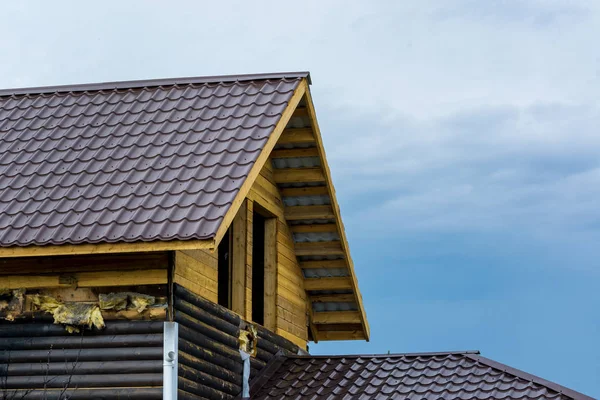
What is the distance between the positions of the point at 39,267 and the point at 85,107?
3.16 metres

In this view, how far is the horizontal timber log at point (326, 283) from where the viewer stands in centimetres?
1698

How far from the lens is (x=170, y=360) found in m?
11.7

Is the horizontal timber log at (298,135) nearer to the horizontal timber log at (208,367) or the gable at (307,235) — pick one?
the gable at (307,235)

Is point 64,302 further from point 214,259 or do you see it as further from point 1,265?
point 214,259

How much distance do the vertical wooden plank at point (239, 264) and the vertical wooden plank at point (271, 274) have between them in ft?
3.97

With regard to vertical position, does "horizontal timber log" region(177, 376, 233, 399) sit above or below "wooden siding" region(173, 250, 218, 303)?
below

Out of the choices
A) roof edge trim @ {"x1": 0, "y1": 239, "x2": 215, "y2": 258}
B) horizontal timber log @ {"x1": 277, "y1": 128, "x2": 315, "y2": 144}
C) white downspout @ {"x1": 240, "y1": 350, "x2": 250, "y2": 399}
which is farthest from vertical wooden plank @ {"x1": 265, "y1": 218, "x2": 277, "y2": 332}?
roof edge trim @ {"x1": 0, "y1": 239, "x2": 215, "y2": 258}

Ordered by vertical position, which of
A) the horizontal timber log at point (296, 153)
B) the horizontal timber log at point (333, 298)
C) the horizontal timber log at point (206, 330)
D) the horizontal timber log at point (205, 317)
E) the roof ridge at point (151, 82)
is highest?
the roof ridge at point (151, 82)

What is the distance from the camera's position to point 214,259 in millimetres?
13586

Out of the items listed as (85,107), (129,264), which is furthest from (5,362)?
(85,107)

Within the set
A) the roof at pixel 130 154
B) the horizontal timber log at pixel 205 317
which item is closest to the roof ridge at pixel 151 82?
the roof at pixel 130 154

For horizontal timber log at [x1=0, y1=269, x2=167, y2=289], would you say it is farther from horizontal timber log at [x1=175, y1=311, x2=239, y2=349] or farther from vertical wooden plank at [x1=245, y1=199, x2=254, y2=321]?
vertical wooden plank at [x1=245, y1=199, x2=254, y2=321]

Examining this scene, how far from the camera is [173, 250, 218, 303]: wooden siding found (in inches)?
485

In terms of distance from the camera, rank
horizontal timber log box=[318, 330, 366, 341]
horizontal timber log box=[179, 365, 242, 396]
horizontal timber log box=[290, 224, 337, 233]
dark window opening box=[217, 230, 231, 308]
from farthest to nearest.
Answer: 1. horizontal timber log box=[318, 330, 366, 341]
2. horizontal timber log box=[290, 224, 337, 233]
3. dark window opening box=[217, 230, 231, 308]
4. horizontal timber log box=[179, 365, 242, 396]
